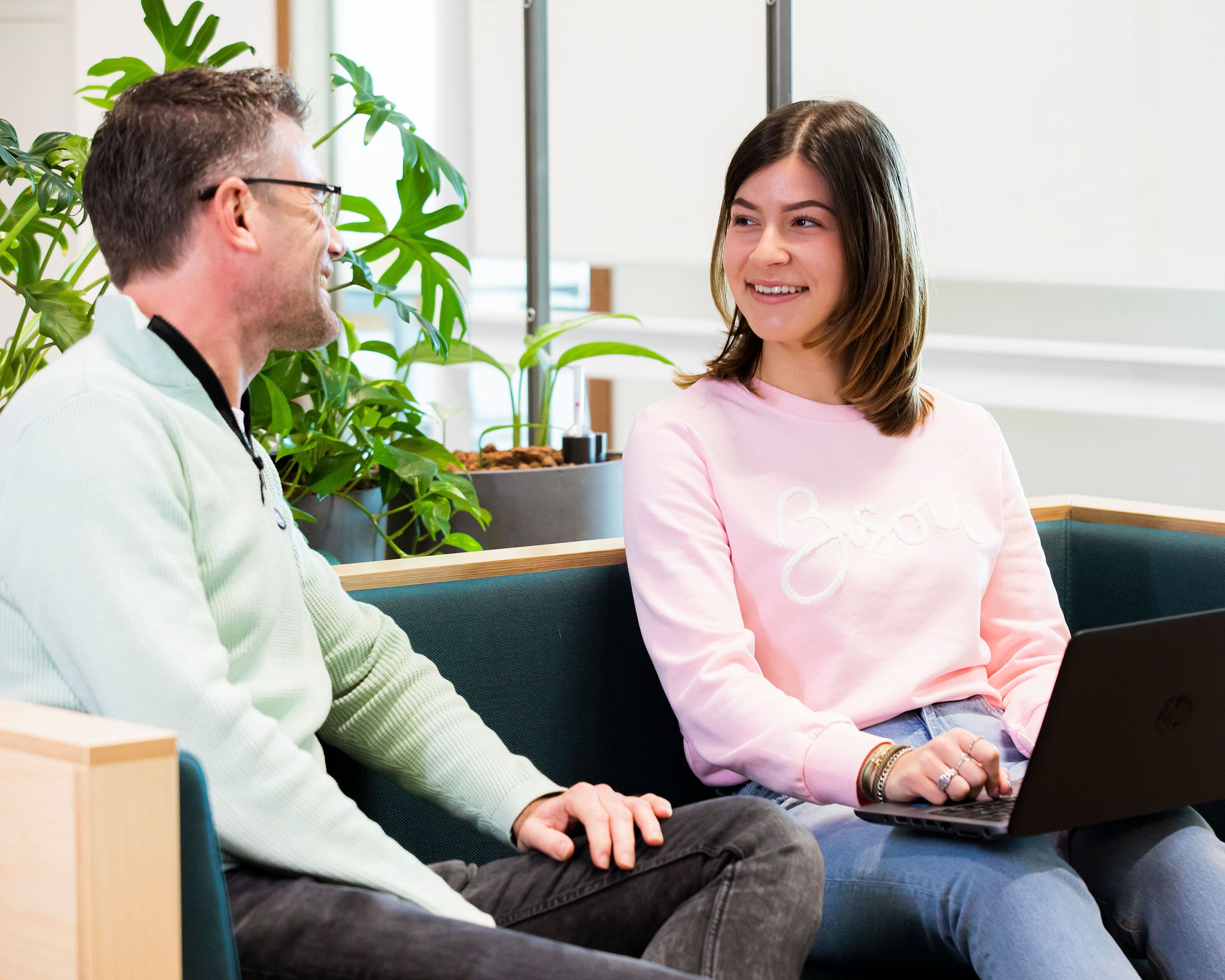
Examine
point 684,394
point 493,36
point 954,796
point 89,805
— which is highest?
point 493,36

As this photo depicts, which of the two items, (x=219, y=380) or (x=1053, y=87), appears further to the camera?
(x=1053, y=87)

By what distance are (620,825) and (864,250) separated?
2.57ft

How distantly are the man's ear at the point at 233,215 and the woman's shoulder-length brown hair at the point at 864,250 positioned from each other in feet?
2.09

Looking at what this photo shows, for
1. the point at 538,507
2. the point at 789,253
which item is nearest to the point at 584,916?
the point at 789,253

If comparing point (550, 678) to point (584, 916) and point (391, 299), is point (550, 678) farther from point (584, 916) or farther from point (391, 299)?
point (391, 299)

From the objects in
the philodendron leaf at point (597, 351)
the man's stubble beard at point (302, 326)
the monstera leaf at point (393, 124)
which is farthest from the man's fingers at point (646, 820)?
the philodendron leaf at point (597, 351)

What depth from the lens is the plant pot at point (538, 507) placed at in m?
2.58

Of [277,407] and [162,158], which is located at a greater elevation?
[162,158]

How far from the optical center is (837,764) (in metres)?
1.27

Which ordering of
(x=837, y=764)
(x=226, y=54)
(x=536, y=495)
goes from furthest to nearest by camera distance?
(x=536, y=495), (x=226, y=54), (x=837, y=764)

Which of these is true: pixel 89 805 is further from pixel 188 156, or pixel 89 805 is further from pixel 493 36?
pixel 493 36

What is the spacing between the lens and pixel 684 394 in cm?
157

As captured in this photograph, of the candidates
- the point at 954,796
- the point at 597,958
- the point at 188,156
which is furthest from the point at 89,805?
the point at 954,796

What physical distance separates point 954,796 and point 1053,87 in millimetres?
2863
